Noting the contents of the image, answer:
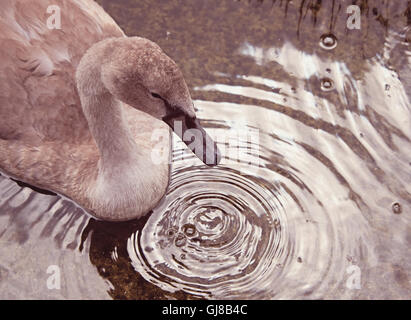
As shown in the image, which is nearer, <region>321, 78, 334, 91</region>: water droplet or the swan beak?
the swan beak

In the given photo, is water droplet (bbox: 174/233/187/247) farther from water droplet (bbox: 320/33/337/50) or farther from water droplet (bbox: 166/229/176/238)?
water droplet (bbox: 320/33/337/50)

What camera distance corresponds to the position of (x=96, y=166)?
395cm

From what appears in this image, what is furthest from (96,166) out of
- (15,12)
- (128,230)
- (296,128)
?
(296,128)

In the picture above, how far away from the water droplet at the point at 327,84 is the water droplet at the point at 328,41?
0.43 meters

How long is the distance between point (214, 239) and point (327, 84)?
1.94 metres

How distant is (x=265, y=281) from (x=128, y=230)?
3.42ft

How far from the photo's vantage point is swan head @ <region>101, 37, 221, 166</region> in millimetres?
3080

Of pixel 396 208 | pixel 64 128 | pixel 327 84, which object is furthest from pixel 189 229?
pixel 327 84

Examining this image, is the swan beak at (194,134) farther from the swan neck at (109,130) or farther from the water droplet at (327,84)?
the water droplet at (327,84)

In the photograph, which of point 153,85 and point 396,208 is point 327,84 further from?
point 153,85

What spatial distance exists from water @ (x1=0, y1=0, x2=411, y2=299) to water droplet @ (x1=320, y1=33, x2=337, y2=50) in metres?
0.01

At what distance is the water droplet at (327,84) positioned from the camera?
4.92 meters

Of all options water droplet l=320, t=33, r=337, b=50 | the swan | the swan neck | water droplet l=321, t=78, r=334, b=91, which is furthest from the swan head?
water droplet l=320, t=33, r=337, b=50

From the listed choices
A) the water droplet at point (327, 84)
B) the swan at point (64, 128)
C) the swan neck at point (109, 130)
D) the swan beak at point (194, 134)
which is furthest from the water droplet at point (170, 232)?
the water droplet at point (327, 84)
